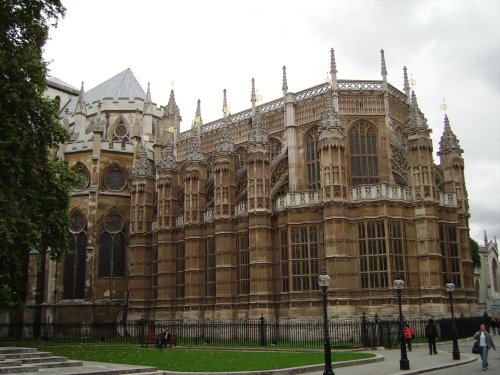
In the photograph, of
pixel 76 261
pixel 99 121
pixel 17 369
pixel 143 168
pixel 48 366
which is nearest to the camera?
pixel 17 369

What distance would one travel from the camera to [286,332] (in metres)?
32.3

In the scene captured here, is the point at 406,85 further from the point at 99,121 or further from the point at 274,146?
the point at 99,121

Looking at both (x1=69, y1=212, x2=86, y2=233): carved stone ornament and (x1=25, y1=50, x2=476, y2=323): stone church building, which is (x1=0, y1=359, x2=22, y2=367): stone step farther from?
(x1=69, y1=212, x2=86, y2=233): carved stone ornament

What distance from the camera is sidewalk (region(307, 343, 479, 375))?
57.9 feet

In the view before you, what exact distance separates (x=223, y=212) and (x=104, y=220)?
42.0 ft

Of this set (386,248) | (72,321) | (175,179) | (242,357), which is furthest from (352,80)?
(72,321)

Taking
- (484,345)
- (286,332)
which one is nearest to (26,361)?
(484,345)

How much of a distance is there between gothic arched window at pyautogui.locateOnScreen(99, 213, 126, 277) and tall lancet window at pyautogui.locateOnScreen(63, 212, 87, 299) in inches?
54.9

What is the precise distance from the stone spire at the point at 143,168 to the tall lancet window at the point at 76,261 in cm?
563

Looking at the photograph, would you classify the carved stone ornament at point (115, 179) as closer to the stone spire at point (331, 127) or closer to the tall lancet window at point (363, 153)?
the stone spire at point (331, 127)

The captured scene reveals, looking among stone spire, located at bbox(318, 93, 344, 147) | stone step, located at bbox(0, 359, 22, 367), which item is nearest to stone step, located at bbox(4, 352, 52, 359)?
stone step, located at bbox(0, 359, 22, 367)

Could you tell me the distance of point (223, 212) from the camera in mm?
37406

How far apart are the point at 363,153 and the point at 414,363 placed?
61.2ft

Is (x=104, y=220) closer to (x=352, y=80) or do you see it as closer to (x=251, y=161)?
(x=251, y=161)
